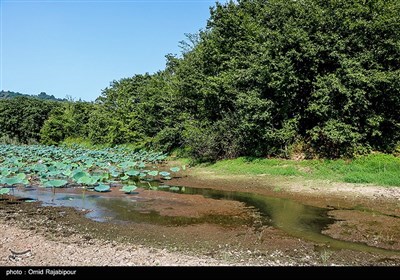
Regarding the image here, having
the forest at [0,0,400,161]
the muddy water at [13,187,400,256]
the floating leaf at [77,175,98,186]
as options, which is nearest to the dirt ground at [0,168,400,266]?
the muddy water at [13,187,400,256]

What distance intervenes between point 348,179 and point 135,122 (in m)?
28.8

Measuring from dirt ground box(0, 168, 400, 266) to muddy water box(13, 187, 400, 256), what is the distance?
18 cm

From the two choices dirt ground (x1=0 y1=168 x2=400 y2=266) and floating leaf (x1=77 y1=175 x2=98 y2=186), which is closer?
dirt ground (x1=0 y1=168 x2=400 y2=266)

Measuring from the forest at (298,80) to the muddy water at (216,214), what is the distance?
7841 millimetres

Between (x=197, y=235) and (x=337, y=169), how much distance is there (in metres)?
12.7

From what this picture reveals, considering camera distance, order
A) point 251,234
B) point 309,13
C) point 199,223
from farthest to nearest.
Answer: point 309,13 < point 199,223 < point 251,234

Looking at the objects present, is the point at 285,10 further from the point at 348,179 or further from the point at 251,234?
the point at 251,234

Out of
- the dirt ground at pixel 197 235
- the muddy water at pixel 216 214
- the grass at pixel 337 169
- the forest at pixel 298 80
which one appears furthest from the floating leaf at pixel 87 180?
the forest at pixel 298 80

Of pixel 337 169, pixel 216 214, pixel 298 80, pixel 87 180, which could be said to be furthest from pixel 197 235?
pixel 298 80

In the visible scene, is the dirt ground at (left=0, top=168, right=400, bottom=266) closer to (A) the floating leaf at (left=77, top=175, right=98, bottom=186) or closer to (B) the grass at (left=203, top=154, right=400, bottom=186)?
(B) the grass at (left=203, top=154, right=400, bottom=186)

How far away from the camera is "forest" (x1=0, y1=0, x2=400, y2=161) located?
20.7 meters
